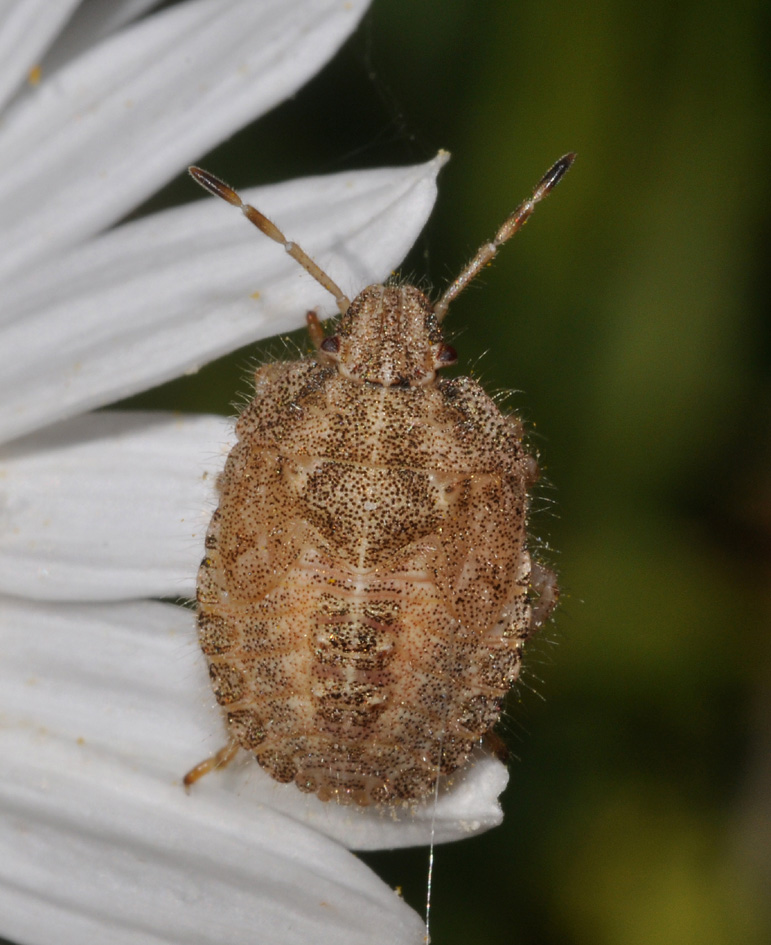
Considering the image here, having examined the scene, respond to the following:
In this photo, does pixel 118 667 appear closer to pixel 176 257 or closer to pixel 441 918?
pixel 176 257

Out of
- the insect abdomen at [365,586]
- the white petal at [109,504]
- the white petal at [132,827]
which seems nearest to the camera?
the insect abdomen at [365,586]

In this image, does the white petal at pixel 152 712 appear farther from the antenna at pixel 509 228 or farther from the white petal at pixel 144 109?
the antenna at pixel 509 228

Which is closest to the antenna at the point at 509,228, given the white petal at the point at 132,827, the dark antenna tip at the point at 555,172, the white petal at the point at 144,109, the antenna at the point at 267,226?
the dark antenna tip at the point at 555,172

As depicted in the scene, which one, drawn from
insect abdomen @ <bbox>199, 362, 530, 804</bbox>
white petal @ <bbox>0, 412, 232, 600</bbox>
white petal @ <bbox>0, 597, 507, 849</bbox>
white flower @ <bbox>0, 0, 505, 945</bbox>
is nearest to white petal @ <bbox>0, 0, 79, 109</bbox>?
white flower @ <bbox>0, 0, 505, 945</bbox>

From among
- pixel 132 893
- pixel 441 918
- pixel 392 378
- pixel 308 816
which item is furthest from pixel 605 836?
pixel 392 378

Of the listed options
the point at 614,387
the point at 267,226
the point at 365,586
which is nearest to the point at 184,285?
the point at 267,226

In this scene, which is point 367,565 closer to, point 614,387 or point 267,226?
point 267,226
